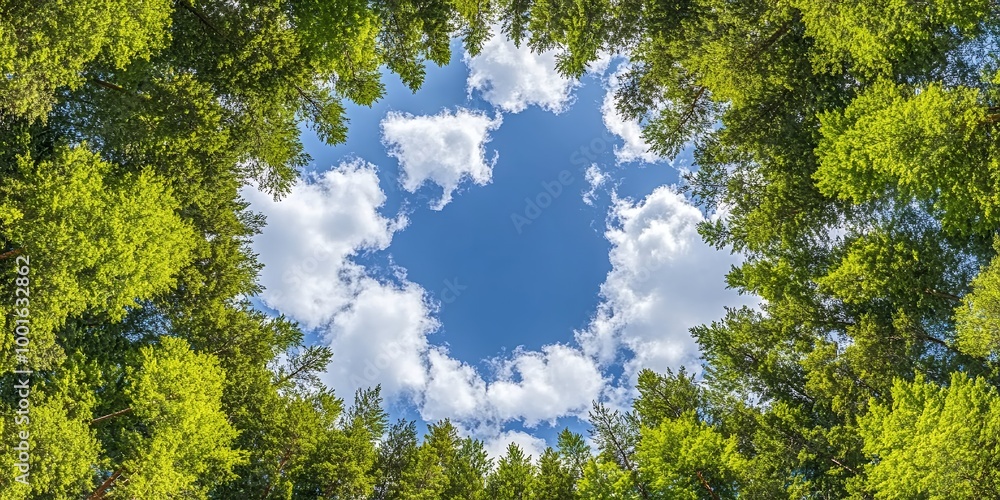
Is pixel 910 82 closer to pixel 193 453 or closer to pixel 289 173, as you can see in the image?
pixel 289 173

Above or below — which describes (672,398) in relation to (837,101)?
below

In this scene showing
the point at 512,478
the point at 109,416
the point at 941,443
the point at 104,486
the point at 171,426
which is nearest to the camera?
the point at 941,443

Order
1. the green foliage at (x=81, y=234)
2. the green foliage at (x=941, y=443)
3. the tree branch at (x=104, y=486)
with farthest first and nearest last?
the tree branch at (x=104, y=486)
the green foliage at (x=81, y=234)
the green foliage at (x=941, y=443)

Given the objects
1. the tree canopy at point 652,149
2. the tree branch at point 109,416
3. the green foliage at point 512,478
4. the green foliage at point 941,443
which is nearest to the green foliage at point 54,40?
the tree canopy at point 652,149

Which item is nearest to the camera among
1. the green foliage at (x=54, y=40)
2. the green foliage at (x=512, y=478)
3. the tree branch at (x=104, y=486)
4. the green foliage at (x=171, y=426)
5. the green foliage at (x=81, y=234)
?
the green foliage at (x=54, y=40)

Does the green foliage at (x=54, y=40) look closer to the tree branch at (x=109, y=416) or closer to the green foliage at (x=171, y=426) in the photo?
the green foliage at (x=171, y=426)

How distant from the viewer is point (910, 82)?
62.6ft

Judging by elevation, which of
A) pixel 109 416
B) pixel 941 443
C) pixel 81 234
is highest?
pixel 81 234

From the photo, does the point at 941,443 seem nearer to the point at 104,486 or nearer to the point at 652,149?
the point at 652,149

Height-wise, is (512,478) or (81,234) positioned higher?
(81,234)

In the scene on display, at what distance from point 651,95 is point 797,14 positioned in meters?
6.49

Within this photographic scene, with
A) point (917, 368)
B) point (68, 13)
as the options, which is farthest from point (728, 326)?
point (68, 13)

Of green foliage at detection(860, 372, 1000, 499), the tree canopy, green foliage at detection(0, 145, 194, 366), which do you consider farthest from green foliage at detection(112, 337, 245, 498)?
green foliage at detection(860, 372, 1000, 499)

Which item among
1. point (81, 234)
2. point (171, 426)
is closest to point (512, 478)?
point (171, 426)
